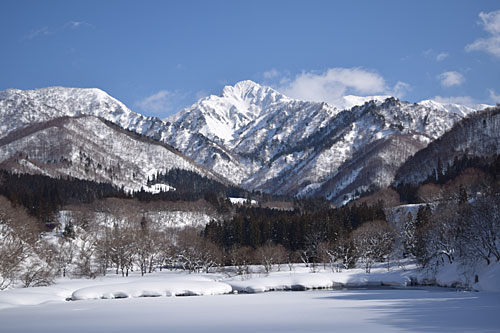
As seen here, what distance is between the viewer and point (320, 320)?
31328mm

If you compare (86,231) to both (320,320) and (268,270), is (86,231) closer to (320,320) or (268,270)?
(268,270)

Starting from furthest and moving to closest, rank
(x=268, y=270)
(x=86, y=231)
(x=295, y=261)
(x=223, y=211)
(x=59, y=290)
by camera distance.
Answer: (x=223, y=211)
(x=86, y=231)
(x=295, y=261)
(x=268, y=270)
(x=59, y=290)

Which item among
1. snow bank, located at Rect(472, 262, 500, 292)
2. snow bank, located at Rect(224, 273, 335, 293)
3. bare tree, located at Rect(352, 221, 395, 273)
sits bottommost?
snow bank, located at Rect(224, 273, 335, 293)

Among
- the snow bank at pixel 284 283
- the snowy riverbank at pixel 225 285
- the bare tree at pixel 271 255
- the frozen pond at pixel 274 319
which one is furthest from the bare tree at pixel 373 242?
the frozen pond at pixel 274 319

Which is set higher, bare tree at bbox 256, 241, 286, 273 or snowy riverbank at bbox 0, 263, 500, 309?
bare tree at bbox 256, 241, 286, 273

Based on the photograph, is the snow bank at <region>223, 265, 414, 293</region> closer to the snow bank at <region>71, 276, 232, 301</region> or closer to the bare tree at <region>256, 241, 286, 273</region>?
the snow bank at <region>71, 276, 232, 301</region>

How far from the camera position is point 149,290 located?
63.8 meters

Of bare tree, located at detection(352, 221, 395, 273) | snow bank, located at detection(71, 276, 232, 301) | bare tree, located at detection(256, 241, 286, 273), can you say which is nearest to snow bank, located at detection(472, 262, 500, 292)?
snow bank, located at detection(71, 276, 232, 301)

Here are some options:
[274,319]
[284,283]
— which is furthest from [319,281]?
[274,319]

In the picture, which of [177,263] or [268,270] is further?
[177,263]

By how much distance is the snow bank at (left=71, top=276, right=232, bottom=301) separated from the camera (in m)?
60.0

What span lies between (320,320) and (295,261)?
298 ft

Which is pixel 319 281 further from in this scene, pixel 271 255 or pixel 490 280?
pixel 271 255

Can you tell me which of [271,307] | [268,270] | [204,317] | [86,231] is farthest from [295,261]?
[204,317]
